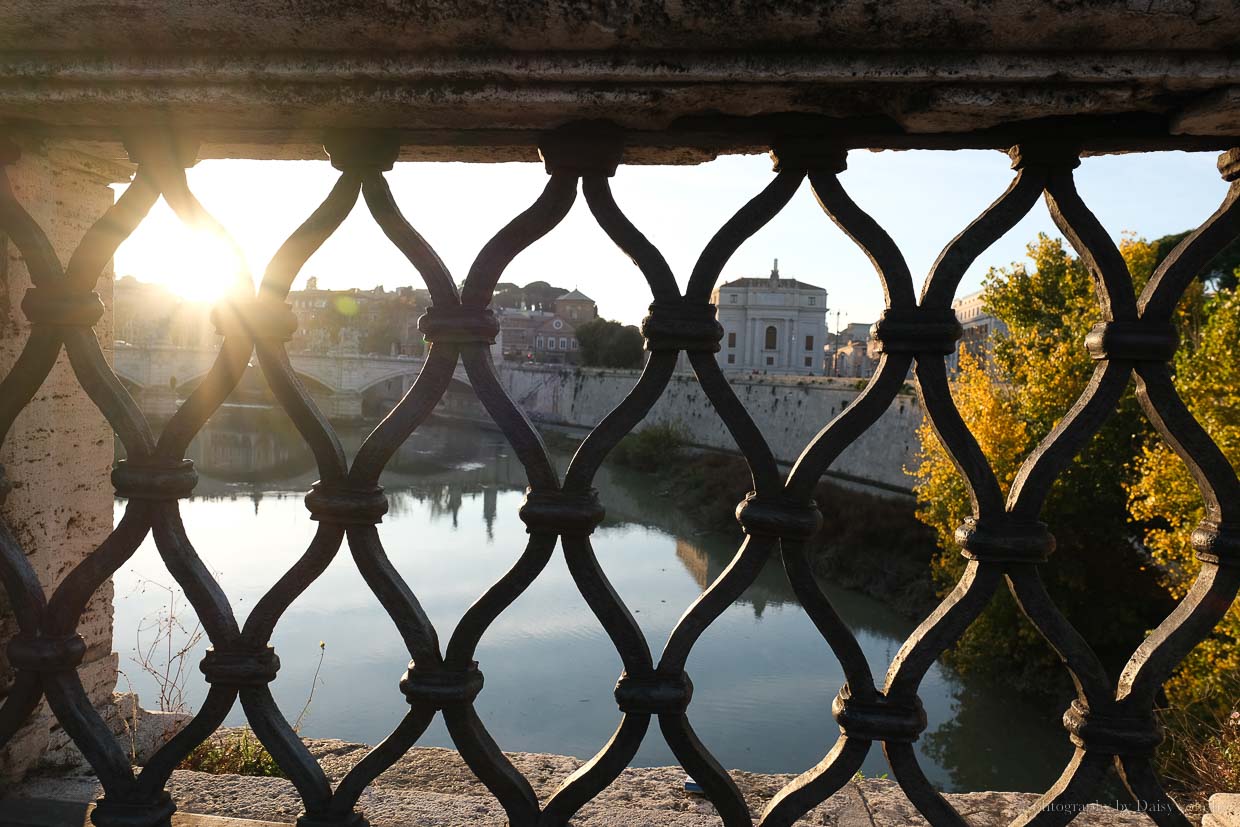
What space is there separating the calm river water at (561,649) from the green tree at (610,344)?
891 inches

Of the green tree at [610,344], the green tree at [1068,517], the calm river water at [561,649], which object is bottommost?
the calm river water at [561,649]

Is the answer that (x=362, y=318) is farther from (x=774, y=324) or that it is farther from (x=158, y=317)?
(x=774, y=324)

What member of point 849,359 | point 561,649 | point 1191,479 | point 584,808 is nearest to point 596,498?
point 584,808

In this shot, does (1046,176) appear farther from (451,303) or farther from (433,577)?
(433,577)

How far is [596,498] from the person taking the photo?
1002 mm

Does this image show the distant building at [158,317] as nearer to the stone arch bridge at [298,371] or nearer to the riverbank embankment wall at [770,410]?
the stone arch bridge at [298,371]

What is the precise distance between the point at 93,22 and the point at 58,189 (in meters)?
0.42

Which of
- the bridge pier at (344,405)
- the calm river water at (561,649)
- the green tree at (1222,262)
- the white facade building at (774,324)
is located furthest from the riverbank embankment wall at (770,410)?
the white facade building at (774,324)

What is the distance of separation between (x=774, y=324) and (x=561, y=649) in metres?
37.5

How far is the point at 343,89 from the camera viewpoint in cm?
95

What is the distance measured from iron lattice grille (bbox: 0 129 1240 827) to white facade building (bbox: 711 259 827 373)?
151ft

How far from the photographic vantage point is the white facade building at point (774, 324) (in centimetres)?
4747

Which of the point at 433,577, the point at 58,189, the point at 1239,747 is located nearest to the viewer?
the point at 58,189

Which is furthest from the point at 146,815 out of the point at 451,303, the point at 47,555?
the point at 451,303
